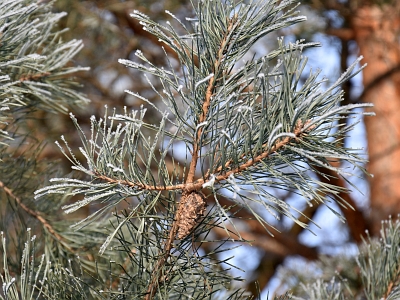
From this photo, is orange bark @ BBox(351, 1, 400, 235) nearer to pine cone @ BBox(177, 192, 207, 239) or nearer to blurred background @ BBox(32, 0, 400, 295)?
blurred background @ BBox(32, 0, 400, 295)

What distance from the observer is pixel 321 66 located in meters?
1.85

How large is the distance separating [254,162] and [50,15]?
0.46 meters

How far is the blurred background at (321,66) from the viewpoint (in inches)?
68.2

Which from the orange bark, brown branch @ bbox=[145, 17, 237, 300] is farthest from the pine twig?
the orange bark

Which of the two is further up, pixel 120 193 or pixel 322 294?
pixel 120 193

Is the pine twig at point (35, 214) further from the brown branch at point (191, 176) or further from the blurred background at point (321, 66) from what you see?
the blurred background at point (321, 66)

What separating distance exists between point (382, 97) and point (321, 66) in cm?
47

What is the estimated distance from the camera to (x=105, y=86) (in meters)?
2.34

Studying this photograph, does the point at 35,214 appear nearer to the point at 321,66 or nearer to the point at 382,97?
the point at 321,66

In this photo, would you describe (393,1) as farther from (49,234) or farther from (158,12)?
(49,234)

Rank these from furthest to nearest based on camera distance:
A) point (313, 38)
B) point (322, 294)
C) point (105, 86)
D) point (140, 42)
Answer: point (105, 86) < point (140, 42) < point (313, 38) < point (322, 294)

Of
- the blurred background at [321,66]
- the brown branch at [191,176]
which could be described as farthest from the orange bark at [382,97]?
the brown branch at [191,176]

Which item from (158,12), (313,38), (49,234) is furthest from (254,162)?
(313,38)

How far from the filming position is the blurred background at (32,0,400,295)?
1731 millimetres
